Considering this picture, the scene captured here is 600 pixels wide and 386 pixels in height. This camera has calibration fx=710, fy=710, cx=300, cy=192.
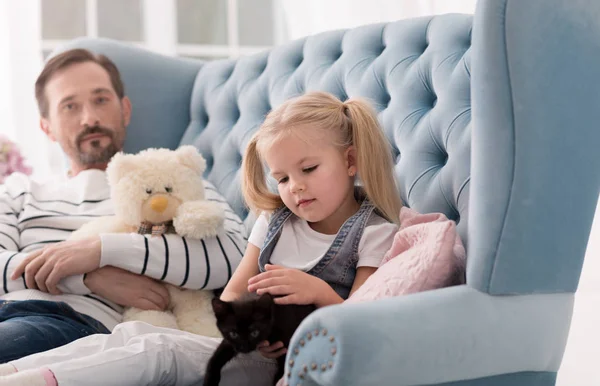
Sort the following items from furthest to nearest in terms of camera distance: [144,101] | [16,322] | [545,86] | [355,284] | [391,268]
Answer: [144,101], [16,322], [355,284], [391,268], [545,86]

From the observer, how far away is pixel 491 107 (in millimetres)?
1114

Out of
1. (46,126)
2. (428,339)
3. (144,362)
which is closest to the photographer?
(428,339)

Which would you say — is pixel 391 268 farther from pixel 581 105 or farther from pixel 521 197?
pixel 581 105

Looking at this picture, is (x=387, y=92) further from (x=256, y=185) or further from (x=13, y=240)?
(x=13, y=240)

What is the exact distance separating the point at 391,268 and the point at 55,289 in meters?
0.86

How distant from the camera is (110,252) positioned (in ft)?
5.47

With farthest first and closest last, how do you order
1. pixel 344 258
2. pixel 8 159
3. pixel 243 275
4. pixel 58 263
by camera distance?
pixel 8 159 < pixel 58 263 < pixel 243 275 < pixel 344 258

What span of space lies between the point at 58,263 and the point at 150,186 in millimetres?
278

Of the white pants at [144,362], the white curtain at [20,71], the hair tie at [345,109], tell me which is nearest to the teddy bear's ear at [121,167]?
the white pants at [144,362]

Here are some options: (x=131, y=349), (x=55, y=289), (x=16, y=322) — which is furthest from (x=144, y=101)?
(x=131, y=349)

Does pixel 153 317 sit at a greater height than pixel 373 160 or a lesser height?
lesser

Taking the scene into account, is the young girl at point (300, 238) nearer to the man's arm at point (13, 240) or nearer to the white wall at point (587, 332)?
the man's arm at point (13, 240)

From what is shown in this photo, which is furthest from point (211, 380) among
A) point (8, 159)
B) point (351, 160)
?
point (8, 159)

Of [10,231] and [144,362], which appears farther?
[10,231]
